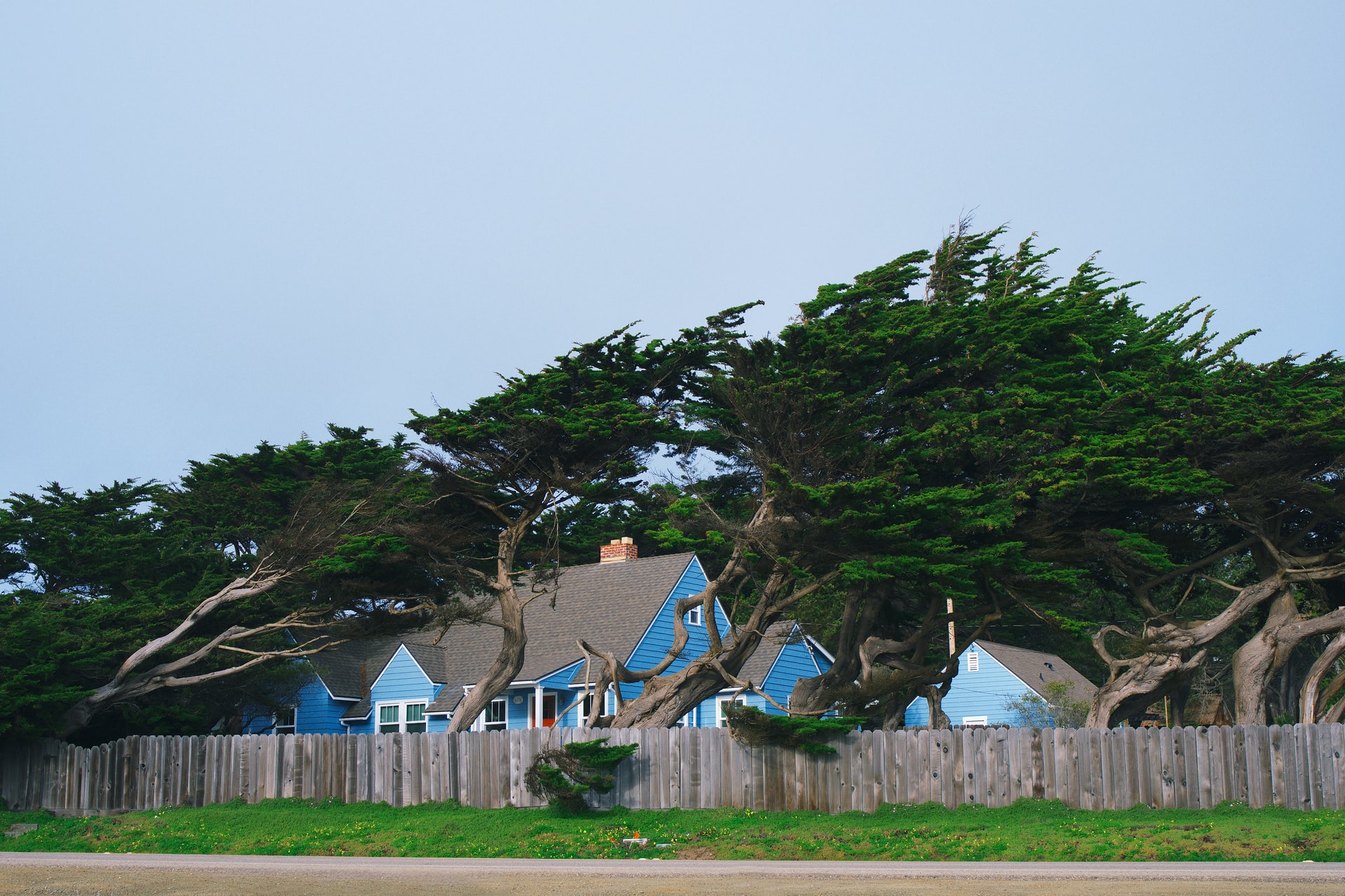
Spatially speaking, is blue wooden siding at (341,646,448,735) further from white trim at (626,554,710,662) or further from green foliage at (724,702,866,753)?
green foliage at (724,702,866,753)

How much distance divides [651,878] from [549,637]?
2123cm

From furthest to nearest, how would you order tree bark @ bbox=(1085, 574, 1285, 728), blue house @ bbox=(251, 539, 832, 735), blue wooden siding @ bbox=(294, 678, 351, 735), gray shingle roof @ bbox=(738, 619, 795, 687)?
blue wooden siding @ bbox=(294, 678, 351, 735) → gray shingle roof @ bbox=(738, 619, 795, 687) → blue house @ bbox=(251, 539, 832, 735) → tree bark @ bbox=(1085, 574, 1285, 728)

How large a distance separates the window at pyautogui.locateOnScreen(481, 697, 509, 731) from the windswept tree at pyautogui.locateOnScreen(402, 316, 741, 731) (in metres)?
8.60

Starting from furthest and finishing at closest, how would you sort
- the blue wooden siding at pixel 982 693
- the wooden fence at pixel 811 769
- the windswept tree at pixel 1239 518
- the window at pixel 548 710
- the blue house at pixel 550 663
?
the blue wooden siding at pixel 982 693 < the blue house at pixel 550 663 < the window at pixel 548 710 < the windswept tree at pixel 1239 518 < the wooden fence at pixel 811 769

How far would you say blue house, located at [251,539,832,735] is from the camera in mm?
33250

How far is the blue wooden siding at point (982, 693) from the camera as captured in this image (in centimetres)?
4412

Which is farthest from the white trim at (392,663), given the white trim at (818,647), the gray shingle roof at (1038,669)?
the gray shingle roof at (1038,669)

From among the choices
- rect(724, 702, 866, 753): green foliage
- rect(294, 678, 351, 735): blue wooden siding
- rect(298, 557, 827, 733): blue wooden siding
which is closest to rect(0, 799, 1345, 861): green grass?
rect(724, 702, 866, 753): green foliage

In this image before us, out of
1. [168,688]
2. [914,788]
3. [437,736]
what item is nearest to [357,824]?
[437,736]

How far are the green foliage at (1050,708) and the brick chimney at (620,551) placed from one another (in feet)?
45.8

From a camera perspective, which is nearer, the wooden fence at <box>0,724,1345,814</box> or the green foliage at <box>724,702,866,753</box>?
the wooden fence at <box>0,724,1345,814</box>

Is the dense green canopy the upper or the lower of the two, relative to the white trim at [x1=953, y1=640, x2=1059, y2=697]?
upper

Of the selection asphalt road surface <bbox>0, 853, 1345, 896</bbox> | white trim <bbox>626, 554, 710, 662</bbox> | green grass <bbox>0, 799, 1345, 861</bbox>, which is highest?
white trim <bbox>626, 554, 710, 662</bbox>

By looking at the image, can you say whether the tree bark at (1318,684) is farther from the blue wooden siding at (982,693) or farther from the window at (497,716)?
the blue wooden siding at (982,693)
